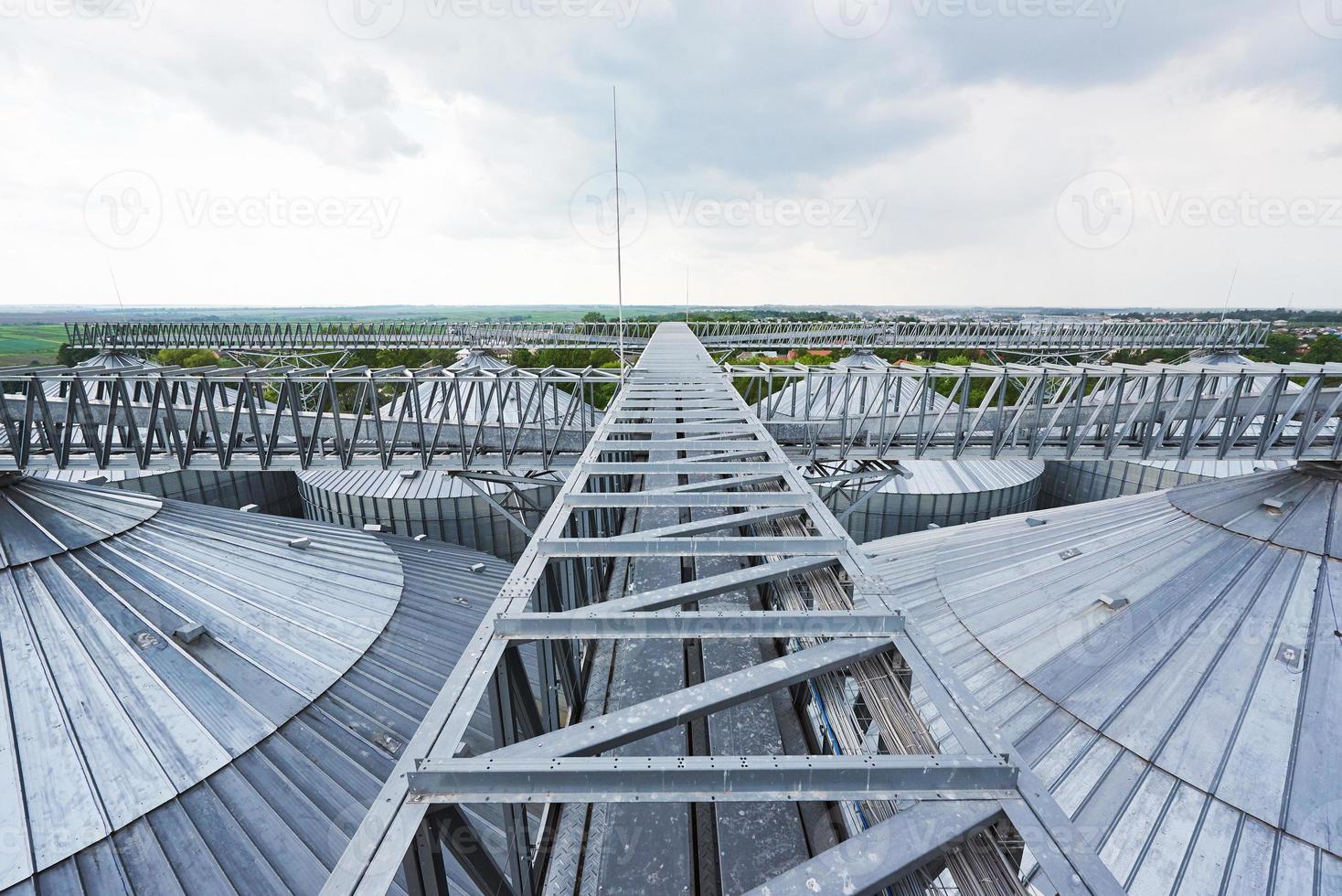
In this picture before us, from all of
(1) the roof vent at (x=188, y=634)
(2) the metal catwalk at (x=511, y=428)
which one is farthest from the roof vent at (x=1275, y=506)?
(1) the roof vent at (x=188, y=634)

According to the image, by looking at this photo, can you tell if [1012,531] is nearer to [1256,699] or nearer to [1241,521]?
[1241,521]

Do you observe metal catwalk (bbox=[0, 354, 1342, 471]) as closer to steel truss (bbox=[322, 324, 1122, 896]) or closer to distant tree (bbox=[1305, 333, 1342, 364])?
steel truss (bbox=[322, 324, 1122, 896])

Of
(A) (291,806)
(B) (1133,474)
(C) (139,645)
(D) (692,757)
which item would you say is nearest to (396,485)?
(C) (139,645)

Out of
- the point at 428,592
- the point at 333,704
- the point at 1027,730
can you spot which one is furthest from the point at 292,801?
the point at 1027,730

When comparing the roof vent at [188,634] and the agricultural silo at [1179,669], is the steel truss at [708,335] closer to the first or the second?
the agricultural silo at [1179,669]

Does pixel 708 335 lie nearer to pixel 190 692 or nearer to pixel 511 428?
pixel 511 428

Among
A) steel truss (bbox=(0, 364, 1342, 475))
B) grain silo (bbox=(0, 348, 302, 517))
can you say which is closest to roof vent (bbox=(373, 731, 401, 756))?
steel truss (bbox=(0, 364, 1342, 475))
